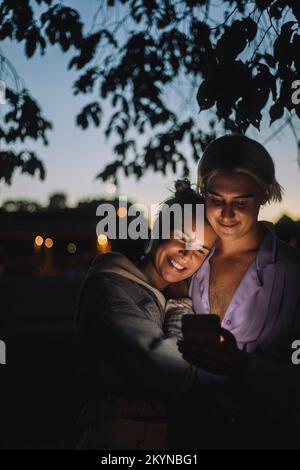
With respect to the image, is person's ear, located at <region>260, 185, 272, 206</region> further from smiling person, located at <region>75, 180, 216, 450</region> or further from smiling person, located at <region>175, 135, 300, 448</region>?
smiling person, located at <region>75, 180, 216, 450</region>

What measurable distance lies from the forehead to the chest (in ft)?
1.07

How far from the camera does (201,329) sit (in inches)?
76.3

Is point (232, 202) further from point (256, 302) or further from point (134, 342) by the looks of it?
point (134, 342)

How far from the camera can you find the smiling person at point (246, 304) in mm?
2037

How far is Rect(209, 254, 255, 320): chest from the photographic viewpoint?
7.88ft

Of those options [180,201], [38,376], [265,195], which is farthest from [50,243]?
[265,195]

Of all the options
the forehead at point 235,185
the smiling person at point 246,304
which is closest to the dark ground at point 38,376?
the smiling person at point 246,304

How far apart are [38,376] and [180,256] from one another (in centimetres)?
967

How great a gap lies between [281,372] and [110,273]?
0.83 metres

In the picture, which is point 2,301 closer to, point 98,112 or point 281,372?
point 98,112

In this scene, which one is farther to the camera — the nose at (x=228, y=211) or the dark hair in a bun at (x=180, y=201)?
the dark hair in a bun at (x=180, y=201)

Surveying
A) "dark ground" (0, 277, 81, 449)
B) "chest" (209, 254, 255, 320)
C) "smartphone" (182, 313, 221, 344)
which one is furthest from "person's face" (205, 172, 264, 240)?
"dark ground" (0, 277, 81, 449)

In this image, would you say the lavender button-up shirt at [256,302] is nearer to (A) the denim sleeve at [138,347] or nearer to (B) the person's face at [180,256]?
(B) the person's face at [180,256]

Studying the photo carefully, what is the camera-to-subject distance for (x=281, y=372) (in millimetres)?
2102
